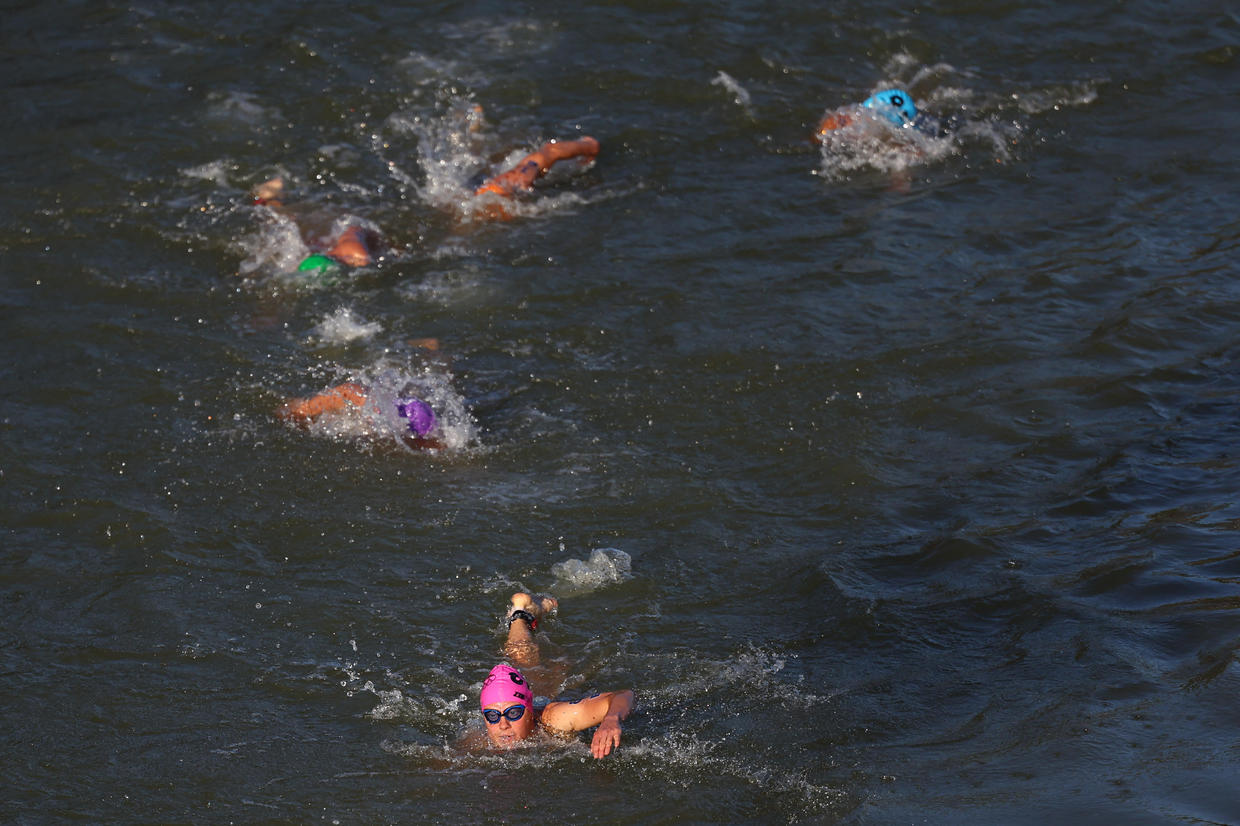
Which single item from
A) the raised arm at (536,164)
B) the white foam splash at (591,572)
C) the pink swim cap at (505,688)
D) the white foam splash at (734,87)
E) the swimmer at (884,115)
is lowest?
the white foam splash at (591,572)

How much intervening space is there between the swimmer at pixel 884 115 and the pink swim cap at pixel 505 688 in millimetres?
8005

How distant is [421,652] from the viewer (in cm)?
795

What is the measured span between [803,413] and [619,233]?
3166 millimetres

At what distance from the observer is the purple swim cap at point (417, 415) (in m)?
9.84

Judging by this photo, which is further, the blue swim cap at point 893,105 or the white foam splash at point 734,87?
the white foam splash at point 734,87

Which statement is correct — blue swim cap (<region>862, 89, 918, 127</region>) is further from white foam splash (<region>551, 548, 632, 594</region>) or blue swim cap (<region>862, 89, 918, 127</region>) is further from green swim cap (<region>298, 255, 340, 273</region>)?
white foam splash (<region>551, 548, 632, 594</region>)

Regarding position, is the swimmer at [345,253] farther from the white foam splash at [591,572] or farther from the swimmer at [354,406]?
the white foam splash at [591,572]

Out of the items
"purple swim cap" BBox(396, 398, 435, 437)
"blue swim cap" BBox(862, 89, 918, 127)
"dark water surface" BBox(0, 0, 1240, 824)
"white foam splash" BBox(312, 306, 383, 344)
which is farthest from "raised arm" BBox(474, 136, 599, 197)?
"purple swim cap" BBox(396, 398, 435, 437)

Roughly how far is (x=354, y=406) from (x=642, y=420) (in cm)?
208

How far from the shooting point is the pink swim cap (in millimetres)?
7258

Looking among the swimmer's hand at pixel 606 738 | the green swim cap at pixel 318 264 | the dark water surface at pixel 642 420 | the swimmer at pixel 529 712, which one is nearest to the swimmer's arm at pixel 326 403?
the dark water surface at pixel 642 420

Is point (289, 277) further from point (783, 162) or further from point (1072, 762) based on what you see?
point (1072, 762)

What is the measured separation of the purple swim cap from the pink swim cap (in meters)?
2.81

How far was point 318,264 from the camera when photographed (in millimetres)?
11789
